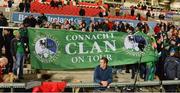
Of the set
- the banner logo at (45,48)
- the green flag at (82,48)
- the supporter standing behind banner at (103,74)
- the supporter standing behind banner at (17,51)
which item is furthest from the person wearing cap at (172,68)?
the supporter standing behind banner at (17,51)

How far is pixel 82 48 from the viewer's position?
45.9ft

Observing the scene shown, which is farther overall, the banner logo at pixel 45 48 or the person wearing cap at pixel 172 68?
the banner logo at pixel 45 48

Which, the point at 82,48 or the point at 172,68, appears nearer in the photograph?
the point at 172,68

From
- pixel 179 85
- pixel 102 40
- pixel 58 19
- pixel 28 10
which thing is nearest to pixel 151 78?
pixel 102 40

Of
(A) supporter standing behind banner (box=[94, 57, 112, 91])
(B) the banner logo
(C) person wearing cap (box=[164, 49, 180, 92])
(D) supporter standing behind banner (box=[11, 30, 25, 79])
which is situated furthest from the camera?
(B) the banner logo

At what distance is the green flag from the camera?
44.0ft

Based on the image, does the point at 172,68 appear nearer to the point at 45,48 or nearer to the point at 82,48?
the point at 82,48

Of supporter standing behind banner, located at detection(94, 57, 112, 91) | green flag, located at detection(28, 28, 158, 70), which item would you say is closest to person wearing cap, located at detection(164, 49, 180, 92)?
supporter standing behind banner, located at detection(94, 57, 112, 91)

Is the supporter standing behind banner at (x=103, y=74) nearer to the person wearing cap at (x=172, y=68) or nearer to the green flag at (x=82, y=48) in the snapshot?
the person wearing cap at (x=172, y=68)

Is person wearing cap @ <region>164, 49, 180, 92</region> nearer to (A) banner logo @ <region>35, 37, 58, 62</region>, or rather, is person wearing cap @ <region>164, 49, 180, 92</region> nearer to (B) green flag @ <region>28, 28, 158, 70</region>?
(B) green flag @ <region>28, 28, 158, 70</region>

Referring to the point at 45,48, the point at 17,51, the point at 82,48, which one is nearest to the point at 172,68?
the point at 82,48

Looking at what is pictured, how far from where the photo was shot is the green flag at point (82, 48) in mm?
13422

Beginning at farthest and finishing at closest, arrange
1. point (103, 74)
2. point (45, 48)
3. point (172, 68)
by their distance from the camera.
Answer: point (45, 48)
point (172, 68)
point (103, 74)

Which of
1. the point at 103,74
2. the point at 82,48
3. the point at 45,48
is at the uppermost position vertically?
the point at 103,74
